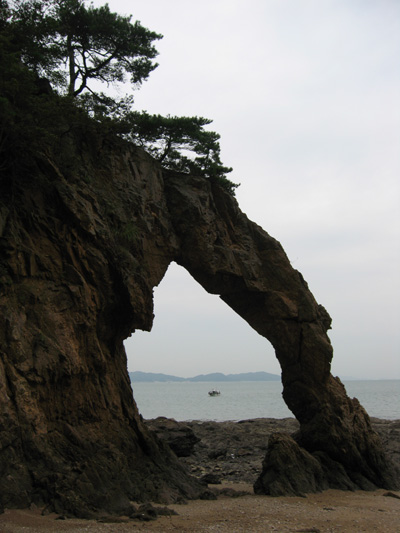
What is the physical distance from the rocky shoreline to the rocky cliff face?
4112 millimetres

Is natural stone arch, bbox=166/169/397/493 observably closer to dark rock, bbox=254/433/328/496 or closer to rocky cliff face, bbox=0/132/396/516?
rocky cliff face, bbox=0/132/396/516

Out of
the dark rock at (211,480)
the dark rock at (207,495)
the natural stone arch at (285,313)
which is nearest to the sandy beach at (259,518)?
the dark rock at (207,495)

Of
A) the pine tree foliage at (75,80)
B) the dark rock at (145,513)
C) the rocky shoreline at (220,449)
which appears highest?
the pine tree foliage at (75,80)

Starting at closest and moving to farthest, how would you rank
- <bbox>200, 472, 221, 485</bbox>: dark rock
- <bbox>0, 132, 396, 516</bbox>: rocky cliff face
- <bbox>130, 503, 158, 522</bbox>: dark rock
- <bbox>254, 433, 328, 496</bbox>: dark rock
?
<bbox>130, 503, 158, 522</bbox>: dark rock, <bbox>0, 132, 396, 516</bbox>: rocky cliff face, <bbox>254, 433, 328, 496</bbox>: dark rock, <bbox>200, 472, 221, 485</bbox>: dark rock

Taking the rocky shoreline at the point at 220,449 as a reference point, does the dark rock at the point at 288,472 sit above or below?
above

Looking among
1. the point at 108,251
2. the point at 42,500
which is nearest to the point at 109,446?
the point at 42,500

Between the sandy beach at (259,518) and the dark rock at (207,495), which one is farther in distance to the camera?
the dark rock at (207,495)

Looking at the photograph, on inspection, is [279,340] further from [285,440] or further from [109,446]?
[109,446]

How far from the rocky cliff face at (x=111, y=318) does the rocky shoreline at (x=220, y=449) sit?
4.11 meters

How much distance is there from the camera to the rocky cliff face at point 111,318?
40.4 ft

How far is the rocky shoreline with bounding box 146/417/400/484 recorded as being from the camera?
864 inches

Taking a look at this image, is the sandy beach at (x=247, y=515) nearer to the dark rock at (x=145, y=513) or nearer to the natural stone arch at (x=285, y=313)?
the dark rock at (x=145, y=513)

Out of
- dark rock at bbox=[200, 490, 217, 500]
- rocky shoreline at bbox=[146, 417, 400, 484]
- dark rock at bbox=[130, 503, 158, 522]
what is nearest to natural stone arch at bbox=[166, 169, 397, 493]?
rocky shoreline at bbox=[146, 417, 400, 484]

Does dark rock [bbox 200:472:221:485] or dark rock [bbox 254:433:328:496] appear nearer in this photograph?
dark rock [bbox 254:433:328:496]
